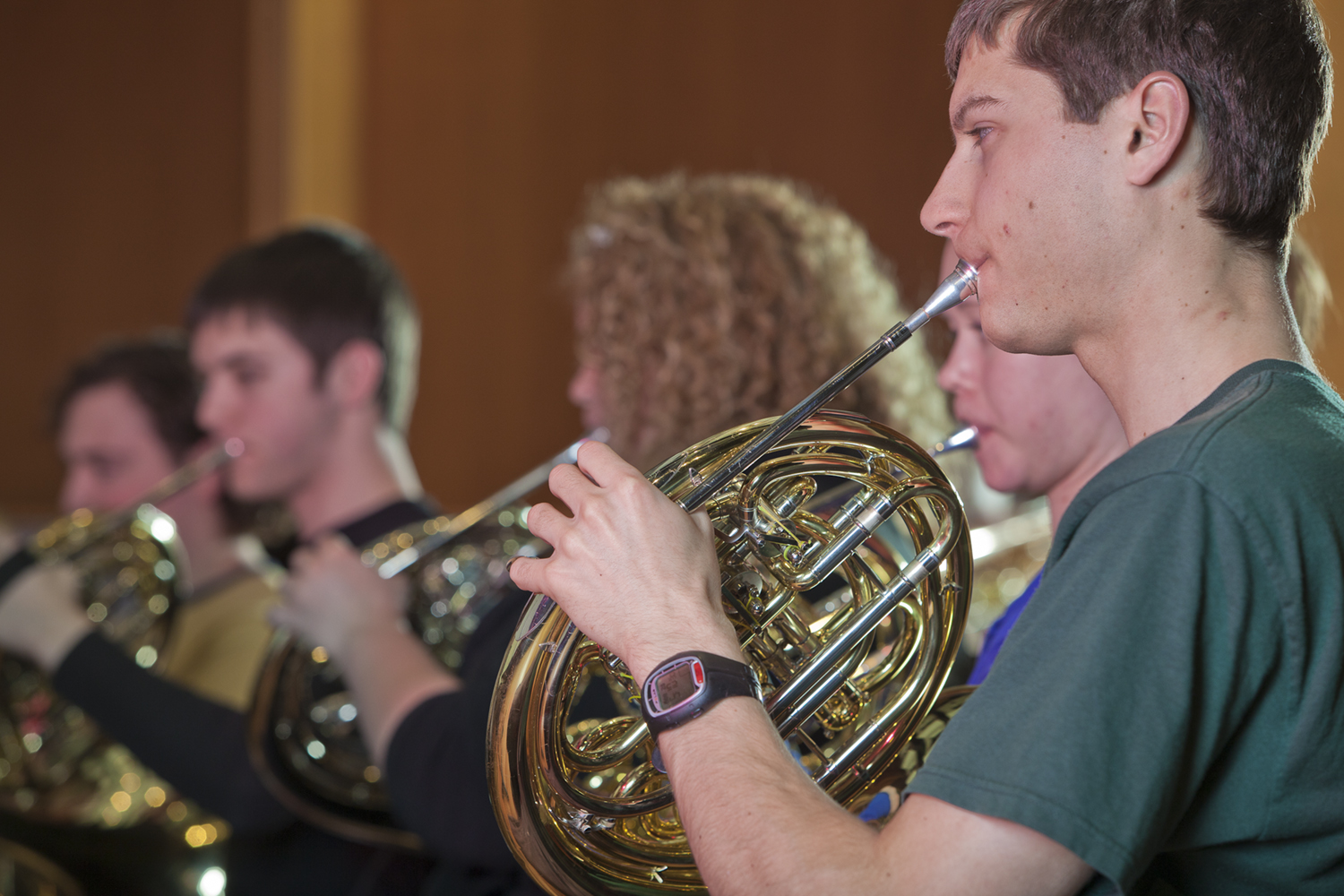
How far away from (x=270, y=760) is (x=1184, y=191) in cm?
107

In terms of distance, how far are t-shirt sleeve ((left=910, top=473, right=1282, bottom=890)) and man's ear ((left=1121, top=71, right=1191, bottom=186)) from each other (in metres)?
0.16

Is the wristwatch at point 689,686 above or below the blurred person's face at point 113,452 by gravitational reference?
above

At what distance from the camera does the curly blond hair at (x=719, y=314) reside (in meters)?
1.18

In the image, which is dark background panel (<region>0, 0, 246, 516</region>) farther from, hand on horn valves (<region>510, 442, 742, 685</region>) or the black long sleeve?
hand on horn valves (<region>510, 442, 742, 685</region>)

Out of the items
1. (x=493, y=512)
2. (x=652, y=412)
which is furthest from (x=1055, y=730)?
(x=493, y=512)

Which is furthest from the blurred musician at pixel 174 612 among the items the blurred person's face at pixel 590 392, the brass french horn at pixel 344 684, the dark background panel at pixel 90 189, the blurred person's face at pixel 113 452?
the dark background panel at pixel 90 189

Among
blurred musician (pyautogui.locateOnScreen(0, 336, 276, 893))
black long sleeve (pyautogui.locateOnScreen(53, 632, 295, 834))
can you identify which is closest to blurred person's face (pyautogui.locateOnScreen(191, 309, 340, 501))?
blurred musician (pyautogui.locateOnScreen(0, 336, 276, 893))

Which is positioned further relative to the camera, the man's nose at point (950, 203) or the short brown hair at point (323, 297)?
the short brown hair at point (323, 297)

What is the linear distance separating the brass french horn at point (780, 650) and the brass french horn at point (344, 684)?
1.85 ft

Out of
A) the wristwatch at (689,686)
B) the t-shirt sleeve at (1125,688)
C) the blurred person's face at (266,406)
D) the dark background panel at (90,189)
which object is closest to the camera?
the t-shirt sleeve at (1125,688)

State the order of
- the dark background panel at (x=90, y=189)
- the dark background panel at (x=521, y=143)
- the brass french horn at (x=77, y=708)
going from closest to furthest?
the brass french horn at (x=77, y=708)
the dark background panel at (x=521, y=143)
the dark background panel at (x=90, y=189)

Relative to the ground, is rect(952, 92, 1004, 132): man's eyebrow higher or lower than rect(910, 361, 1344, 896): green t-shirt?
higher

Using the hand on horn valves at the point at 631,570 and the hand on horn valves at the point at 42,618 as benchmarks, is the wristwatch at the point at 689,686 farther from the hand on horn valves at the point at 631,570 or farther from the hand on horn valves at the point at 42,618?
the hand on horn valves at the point at 42,618

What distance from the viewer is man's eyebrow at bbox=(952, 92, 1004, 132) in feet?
2.06
